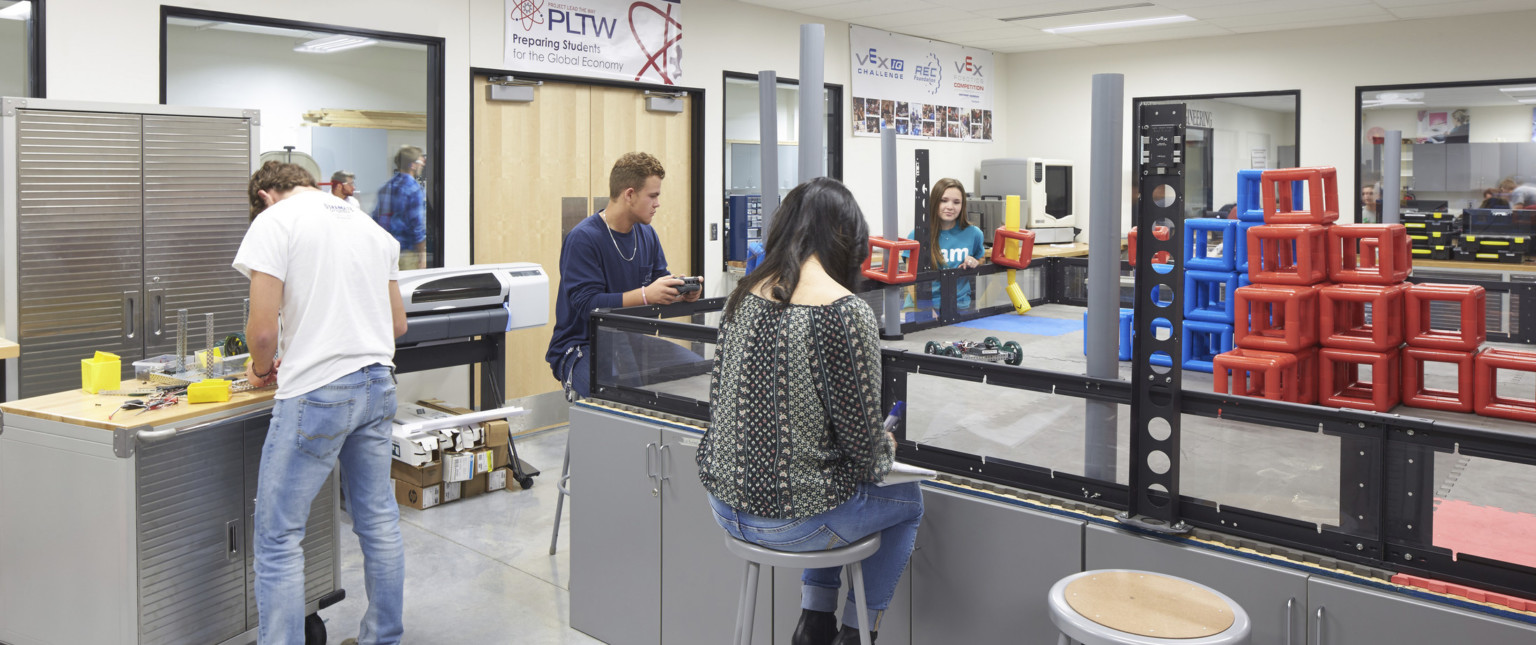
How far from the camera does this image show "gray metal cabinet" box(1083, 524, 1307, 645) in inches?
76.2

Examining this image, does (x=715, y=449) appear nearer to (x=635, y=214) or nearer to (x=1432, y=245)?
(x=635, y=214)

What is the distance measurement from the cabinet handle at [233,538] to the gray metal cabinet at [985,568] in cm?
202

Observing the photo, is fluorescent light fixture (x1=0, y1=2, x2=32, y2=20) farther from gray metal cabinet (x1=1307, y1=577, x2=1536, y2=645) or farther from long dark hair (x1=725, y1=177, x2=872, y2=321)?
gray metal cabinet (x1=1307, y1=577, x2=1536, y2=645)

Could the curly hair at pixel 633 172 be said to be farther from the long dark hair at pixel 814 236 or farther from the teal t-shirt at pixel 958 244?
the teal t-shirt at pixel 958 244

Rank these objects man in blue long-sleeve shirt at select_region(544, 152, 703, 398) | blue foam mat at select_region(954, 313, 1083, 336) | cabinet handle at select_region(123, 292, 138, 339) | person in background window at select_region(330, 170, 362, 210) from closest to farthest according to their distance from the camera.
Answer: man in blue long-sleeve shirt at select_region(544, 152, 703, 398) < cabinet handle at select_region(123, 292, 138, 339) < blue foam mat at select_region(954, 313, 1083, 336) < person in background window at select_region(330, 170, 362, 210)

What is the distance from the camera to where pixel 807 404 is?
209 centimetres

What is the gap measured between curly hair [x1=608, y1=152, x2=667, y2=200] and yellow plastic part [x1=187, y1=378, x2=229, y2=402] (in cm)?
133

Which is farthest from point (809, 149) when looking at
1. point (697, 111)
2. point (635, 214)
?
point (697, 111)

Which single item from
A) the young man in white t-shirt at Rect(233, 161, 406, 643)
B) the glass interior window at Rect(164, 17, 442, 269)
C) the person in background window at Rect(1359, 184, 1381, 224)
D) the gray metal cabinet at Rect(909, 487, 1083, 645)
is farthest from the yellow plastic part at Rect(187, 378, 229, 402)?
the person in background window at Rect(1359, 184, 1381, 224)

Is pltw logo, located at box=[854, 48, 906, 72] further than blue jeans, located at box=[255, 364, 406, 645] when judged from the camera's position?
Yes

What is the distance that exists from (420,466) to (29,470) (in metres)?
1.77

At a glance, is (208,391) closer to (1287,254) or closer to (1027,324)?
(1027,324)

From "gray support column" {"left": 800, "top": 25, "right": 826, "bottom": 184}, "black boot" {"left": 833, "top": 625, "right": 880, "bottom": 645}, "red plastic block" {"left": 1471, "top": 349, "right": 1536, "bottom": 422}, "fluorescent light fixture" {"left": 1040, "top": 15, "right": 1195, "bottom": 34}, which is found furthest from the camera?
"fluorescent light fixture" {"left": 1040, "top": 15, "right": 1195, "bottom": 34}

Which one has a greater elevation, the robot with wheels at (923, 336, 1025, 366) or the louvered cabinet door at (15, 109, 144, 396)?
the louvered cabinet door at (15, 109, 144, 396)
